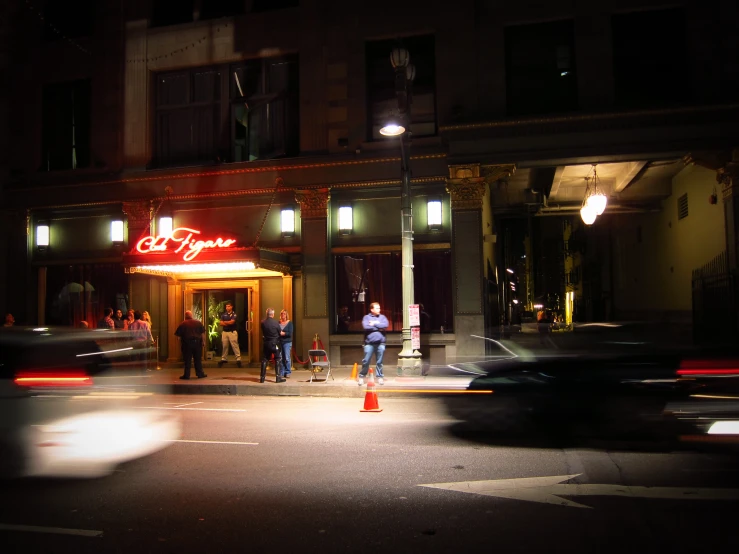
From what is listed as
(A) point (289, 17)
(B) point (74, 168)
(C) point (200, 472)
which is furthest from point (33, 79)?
(C) point (200, 472)

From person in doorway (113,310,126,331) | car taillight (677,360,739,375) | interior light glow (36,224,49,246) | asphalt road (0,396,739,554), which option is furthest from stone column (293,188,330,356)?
car taillight (677,360,739,375)

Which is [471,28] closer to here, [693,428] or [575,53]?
[575,53]

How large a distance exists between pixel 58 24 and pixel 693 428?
22349mm

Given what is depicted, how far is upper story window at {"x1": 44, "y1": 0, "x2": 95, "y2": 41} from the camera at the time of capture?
2114cm

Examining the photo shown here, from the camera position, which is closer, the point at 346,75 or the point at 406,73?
the point at 406,73

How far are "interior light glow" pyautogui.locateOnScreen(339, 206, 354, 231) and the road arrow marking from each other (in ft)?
40.8

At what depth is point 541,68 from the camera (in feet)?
57.9

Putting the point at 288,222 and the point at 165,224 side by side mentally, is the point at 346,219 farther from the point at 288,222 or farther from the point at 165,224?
the point at 165,224

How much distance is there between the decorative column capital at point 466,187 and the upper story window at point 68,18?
13.2 meters

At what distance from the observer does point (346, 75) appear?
1855cm

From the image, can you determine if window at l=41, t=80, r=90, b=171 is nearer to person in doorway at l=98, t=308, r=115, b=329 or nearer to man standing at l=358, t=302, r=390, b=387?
person in doorway at l=98, t=308, r=115, b=329

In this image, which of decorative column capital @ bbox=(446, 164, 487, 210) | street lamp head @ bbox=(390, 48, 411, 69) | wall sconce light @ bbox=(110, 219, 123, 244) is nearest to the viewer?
street lamp head @ bbox=(390, 48, 411, 69)

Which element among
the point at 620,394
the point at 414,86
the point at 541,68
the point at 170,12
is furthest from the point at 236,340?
the point at 620,394

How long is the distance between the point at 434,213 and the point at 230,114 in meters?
7.09
